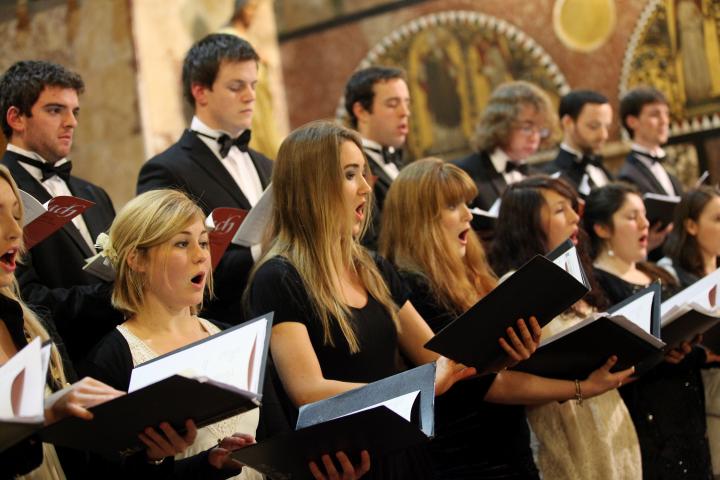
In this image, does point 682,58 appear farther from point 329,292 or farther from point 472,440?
point 329,292

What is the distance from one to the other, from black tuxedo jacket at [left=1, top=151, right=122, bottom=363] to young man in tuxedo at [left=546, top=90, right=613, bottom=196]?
2.69 m

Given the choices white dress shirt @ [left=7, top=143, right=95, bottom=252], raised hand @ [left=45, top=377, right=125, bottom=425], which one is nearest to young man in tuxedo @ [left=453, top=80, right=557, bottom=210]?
white dress shirt @ [left=7, top=143, right=95, bottom=252]

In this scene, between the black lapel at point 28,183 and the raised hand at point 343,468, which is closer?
the raised hand at point 343,468

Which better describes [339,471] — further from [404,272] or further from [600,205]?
[600,205]

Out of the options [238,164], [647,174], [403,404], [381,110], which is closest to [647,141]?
[647,174]

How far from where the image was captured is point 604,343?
3.21m

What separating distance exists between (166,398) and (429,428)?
2.11 ft

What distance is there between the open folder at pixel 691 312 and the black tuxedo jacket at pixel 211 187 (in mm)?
1389

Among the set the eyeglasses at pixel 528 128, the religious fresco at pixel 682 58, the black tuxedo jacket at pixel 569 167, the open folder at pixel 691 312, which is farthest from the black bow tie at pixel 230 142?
the religious fresco at pixel 682 58

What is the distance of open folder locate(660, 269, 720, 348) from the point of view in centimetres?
359

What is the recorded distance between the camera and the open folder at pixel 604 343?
10.2 ft

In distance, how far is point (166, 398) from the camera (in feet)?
7.11

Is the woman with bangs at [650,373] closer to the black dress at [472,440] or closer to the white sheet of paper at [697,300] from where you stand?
the white sheet of paper at [697,300]

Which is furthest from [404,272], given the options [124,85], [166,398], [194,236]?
[124,85]
